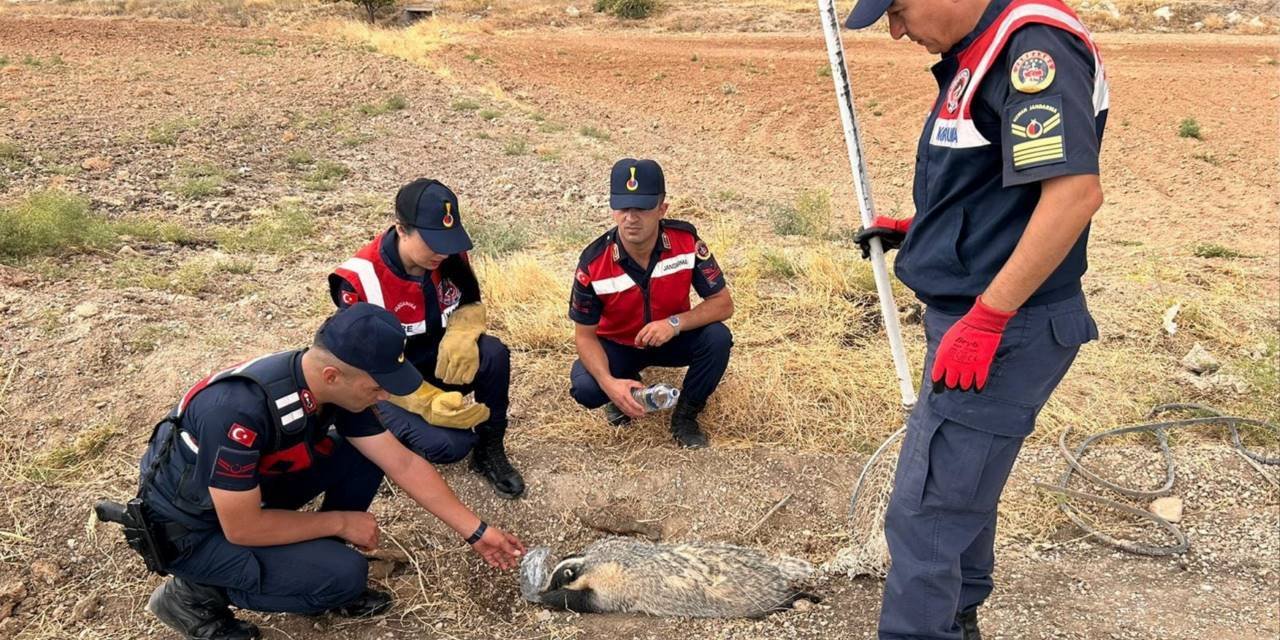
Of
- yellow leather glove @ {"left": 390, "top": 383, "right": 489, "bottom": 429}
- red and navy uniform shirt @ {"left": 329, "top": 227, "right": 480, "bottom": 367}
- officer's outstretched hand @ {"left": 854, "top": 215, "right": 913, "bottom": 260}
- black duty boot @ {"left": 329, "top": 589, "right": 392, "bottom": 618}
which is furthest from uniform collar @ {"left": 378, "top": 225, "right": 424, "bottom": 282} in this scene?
officer's outstretched hand @ {"left": 854, "top": 215, "right": 913, "bottom": 260}

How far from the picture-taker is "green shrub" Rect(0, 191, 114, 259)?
→ 5.30 m

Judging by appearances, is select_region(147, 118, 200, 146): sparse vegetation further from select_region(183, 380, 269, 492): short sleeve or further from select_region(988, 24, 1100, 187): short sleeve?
select_region(988, 24, 1100, 187): short sleeve

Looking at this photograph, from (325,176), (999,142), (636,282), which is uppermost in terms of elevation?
(999,142)

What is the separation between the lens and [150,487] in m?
2.54

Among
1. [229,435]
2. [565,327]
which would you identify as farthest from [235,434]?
[565,327]

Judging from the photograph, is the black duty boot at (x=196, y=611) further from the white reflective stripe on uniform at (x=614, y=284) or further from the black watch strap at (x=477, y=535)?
the white reflective stripe on uniform at (x=614, y=284)

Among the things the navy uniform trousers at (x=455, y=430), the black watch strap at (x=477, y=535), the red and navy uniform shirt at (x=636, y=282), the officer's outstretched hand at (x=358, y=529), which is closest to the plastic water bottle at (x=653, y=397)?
the red and navy uniform shirt at (x=636, y=282)

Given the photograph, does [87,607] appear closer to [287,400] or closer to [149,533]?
[149,533]

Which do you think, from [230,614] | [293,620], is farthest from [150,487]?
[293,620]

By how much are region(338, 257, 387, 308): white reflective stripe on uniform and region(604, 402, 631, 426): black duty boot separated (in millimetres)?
1362

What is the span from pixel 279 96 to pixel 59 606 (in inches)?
431

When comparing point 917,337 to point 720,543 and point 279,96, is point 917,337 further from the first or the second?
point 279,96

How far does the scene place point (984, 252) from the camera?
200 centimetres

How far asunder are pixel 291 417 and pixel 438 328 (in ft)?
3.58
